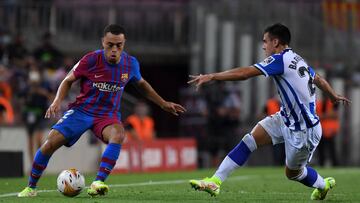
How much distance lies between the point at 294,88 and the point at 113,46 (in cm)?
218

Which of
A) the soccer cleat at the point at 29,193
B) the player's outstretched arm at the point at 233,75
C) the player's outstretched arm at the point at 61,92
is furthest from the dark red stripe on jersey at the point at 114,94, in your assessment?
the player's outstretched arm at the point at 233,75

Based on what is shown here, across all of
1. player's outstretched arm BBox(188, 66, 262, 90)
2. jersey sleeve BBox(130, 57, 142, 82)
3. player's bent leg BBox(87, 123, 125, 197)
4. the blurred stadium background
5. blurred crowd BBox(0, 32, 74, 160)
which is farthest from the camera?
the blurred stadium background

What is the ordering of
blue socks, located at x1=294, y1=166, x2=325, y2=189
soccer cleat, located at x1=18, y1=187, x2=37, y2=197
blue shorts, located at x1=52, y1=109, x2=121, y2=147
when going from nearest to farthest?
blue socks, located at x1=294, y1=166, x2=325, y2=189
soccer cleat, located at x1=18, y1=187, x2=37, y2=197
blue shorts, located at x1=52, y1=109, x2=121, y2=147

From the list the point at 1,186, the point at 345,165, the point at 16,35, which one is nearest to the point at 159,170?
the point at 16,35

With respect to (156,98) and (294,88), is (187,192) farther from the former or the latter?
(294,88)

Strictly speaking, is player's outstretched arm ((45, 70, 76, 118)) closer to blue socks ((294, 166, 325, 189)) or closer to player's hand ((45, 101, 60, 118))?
player's hand ((45, 101, 60, 118))

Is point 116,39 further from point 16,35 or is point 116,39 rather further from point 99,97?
point 16,35

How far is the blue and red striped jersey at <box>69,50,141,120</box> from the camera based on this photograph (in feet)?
37.3

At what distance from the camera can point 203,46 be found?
29.5m

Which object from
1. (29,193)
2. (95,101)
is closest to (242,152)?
(95,101)

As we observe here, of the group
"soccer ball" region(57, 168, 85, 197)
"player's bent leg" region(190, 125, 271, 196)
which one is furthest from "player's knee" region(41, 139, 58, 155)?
"player's bent leg" region(190, 125, 271, 196)

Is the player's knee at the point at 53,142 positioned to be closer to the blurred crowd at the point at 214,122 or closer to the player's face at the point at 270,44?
the player's face at the point at 270,44

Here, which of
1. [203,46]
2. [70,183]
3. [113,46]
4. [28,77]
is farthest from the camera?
[203,46]

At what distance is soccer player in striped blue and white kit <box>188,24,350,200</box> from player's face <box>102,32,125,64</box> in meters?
1.68
